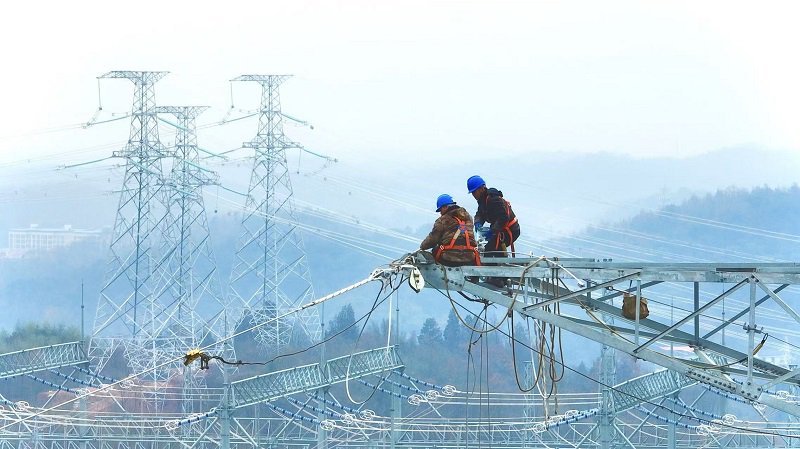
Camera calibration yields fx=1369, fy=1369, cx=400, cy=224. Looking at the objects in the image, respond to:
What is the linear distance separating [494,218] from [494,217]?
13 mm

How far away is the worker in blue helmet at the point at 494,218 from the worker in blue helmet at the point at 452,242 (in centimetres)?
138

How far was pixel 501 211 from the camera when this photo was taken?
1780 centimetres

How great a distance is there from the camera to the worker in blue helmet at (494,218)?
17812 mm

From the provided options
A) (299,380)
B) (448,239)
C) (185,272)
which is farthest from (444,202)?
(185,272)

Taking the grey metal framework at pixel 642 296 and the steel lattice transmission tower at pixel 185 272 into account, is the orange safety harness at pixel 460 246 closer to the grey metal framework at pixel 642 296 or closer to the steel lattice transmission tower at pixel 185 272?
the grey metal framework at pixel 642 296

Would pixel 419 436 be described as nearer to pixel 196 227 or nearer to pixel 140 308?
pixel 140 308

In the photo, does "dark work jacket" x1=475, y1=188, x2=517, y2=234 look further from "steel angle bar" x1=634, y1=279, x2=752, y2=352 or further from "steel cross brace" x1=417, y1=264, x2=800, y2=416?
"steel angle bar" x1=634, y1=279, x2=752, y2=352

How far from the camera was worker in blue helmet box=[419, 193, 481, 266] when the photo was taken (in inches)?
637

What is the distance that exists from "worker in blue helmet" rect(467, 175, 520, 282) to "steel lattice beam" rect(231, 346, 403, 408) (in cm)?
1826

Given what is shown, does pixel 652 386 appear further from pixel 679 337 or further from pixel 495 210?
pixel 679 337

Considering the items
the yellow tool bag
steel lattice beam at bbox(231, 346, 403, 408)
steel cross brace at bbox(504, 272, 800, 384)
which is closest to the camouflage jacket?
steel cross brace at bbox(504, 272, 800, 384)

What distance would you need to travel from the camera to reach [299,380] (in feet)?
135

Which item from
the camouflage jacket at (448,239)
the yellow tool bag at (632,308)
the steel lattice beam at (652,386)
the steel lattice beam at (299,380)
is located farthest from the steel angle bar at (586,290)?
the steel lattice beam at (652,386)

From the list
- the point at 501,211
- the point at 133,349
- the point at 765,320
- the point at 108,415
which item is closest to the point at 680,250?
the point at 765,320
